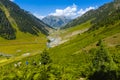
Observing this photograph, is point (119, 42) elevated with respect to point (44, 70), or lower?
elevated

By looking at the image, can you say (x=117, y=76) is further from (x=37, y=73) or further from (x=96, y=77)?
(x=37, y=73)

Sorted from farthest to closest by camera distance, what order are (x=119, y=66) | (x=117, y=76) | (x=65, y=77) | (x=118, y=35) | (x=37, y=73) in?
(x=118, y=35), (x=119, y=66), (x=117, y=76), (x=65, y=77), (x=37, y=73)

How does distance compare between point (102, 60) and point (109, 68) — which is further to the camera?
point (102, 60)

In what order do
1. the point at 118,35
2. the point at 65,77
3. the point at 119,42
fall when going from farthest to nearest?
the point at 118,35, the point at 119,42, the point at 65,77

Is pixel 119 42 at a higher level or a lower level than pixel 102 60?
higher

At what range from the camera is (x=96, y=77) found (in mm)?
58938

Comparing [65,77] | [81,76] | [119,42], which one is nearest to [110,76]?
[81,76]

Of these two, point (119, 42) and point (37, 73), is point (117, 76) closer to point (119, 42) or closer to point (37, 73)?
point (37, 73)

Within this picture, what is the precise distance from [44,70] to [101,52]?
4021 centimetres

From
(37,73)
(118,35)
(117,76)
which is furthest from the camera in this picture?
(118,35)

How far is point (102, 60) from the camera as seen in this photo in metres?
65.1

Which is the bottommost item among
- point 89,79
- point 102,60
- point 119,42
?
point 89,79

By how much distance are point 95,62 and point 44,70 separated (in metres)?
38.7

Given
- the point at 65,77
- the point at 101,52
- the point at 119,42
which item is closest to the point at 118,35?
the point at 119,42
